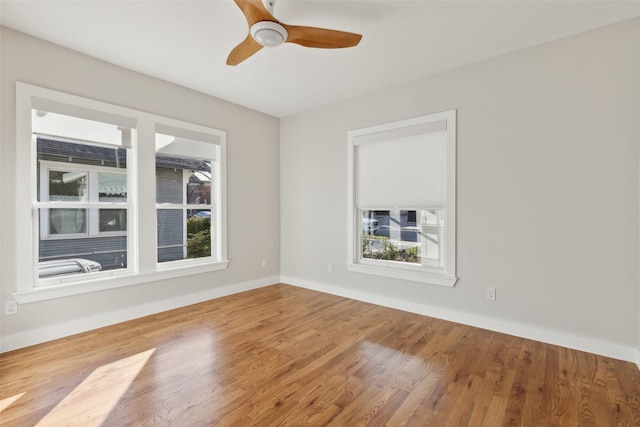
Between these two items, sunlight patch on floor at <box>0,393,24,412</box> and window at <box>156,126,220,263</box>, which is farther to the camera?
window at <box>156,126,220,263</box>

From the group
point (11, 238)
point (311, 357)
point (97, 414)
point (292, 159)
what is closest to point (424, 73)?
point (292, 159)

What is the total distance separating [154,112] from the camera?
140 inches

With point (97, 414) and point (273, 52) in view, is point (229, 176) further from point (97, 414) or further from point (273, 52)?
point (97, 414)

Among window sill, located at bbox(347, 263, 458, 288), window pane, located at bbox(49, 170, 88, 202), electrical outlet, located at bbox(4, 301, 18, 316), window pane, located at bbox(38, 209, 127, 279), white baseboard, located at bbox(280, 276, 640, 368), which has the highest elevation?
window pane, located at bbox(49, 170, 88, 202)

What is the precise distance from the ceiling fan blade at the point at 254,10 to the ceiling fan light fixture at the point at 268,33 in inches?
1.0

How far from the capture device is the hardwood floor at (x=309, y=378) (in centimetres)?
179

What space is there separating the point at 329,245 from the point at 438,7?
10.1 ft

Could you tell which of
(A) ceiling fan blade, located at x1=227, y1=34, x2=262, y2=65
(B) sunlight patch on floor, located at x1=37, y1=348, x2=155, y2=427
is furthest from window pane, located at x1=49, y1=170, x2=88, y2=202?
(A) ceiling fan blade, located at x1=227, y1=34, x2=262, y2=65

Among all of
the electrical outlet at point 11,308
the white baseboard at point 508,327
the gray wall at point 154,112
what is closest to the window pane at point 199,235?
the gray wall at point 154,112

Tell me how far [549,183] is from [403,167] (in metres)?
1.47

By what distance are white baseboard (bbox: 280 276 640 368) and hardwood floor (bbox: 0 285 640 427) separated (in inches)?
3.5

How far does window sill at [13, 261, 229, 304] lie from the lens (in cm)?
272

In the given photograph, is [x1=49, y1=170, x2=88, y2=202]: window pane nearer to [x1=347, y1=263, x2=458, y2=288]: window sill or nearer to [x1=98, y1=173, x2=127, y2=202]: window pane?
[x1=98, y1=173, x2=127, y2=202]: window pane

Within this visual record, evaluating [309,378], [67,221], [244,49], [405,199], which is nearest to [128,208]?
[67,221]
